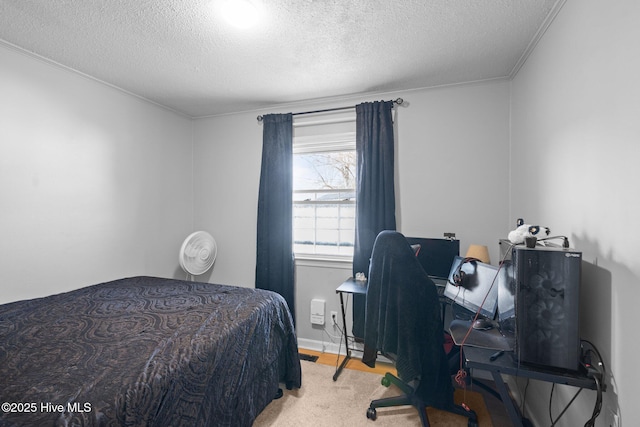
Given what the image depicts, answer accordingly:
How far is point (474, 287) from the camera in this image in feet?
6.70

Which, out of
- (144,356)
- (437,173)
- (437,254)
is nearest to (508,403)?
(437,254)

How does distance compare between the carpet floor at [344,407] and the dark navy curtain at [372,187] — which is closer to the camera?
the carpet floor at [344,407]

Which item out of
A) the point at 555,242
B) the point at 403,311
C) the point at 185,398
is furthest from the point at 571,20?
the point at 185,398

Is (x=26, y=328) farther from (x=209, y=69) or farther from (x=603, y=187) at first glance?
(x=603, y=187)

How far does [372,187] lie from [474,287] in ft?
3.97

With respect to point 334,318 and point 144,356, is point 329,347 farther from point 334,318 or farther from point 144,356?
point 144,356

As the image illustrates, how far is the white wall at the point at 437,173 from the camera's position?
250 centimetres

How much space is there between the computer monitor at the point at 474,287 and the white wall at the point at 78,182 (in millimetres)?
3039

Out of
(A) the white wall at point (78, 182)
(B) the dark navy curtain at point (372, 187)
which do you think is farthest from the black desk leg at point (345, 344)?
(A) the white wall at point (78, 182)

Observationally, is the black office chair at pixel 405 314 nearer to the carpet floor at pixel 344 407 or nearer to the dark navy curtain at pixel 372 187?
the carpet floor at pixel 344 407

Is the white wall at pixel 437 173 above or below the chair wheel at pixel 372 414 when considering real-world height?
above

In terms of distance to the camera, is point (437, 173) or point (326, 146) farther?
point (326, 146)

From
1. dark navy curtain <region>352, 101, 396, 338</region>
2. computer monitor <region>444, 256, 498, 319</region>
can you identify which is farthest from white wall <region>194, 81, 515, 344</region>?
computer monitor <region>444, 256, 498, 319</region>

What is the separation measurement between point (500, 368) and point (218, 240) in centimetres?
306
